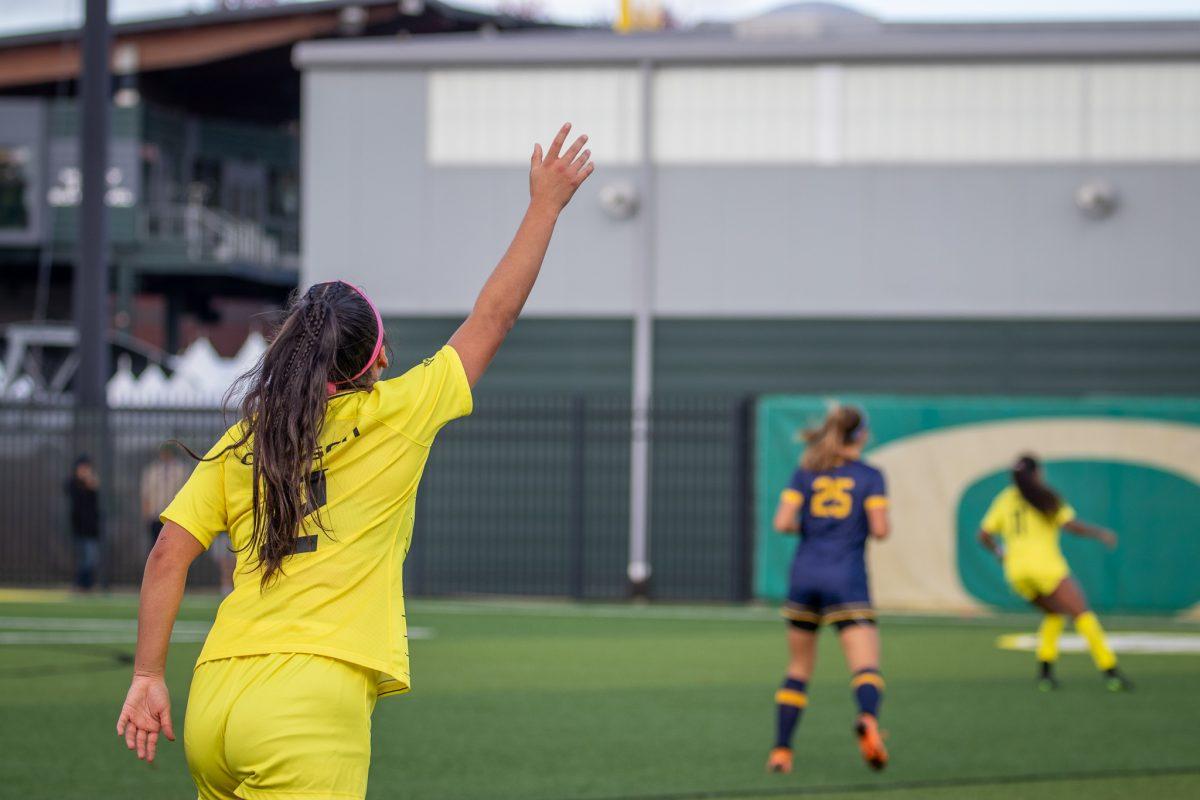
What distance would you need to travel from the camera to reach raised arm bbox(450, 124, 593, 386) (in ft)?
12.1

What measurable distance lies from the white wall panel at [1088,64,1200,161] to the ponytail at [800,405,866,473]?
13333 mm

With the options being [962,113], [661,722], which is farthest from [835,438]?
[962,113]

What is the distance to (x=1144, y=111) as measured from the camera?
2058cm

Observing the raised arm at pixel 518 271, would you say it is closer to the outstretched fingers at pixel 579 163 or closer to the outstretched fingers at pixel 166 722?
the outstretched fingers at pixel 579 163

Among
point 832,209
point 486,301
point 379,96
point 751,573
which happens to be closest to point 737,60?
point 832,209

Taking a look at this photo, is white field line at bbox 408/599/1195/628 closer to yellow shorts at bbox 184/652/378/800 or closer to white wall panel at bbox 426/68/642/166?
white wall panel at bbox 426/68/642/166

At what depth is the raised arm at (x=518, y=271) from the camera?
3.69 metres

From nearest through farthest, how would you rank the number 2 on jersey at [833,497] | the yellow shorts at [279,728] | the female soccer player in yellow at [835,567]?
the yellow shorts at [279,728] < the female soccer player in yellow at [835,567] < the number 2 on jersey at [833,497]

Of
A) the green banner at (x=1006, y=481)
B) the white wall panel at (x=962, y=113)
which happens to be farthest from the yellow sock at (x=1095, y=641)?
the white wall panel at (x=962, y=113)

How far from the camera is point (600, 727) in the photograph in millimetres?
10008

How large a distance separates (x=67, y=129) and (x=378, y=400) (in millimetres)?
33364

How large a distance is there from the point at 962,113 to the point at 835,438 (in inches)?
522

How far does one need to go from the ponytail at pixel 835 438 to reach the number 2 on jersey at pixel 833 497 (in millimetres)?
88

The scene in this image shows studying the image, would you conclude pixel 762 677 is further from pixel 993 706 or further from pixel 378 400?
pixel 378 400
